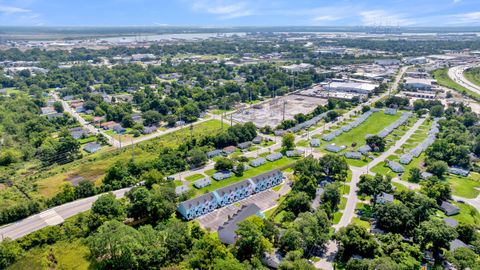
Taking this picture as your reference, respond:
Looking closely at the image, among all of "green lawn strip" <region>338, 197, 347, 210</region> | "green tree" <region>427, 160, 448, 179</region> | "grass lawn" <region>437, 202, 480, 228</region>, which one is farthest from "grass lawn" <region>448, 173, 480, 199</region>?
"green lawn strip" <region>338, 197, 347, 210</region>

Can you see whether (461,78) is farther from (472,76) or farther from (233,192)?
(233,192)

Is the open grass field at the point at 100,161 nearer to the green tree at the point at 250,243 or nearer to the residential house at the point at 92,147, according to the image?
the residential house at the point at 92,147

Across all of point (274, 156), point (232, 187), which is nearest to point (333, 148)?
point (274, 156)

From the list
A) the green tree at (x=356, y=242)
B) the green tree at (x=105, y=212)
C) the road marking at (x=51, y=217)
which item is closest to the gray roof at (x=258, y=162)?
the green tree at (x=105, y=212)

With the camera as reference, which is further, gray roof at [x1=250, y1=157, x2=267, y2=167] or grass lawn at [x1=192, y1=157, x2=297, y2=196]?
gray roof at [x1=250, y1=157, x2=267, y2=167]

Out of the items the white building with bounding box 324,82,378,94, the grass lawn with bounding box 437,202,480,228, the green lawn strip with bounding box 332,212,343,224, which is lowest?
the grass lawn with bounding box 437,202,480,228

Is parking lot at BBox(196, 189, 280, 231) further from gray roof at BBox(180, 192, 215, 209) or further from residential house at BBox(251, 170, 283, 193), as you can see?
gray roof at BBox(180, 192, 215, 209)

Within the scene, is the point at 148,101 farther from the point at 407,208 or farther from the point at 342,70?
the point at 342,70
